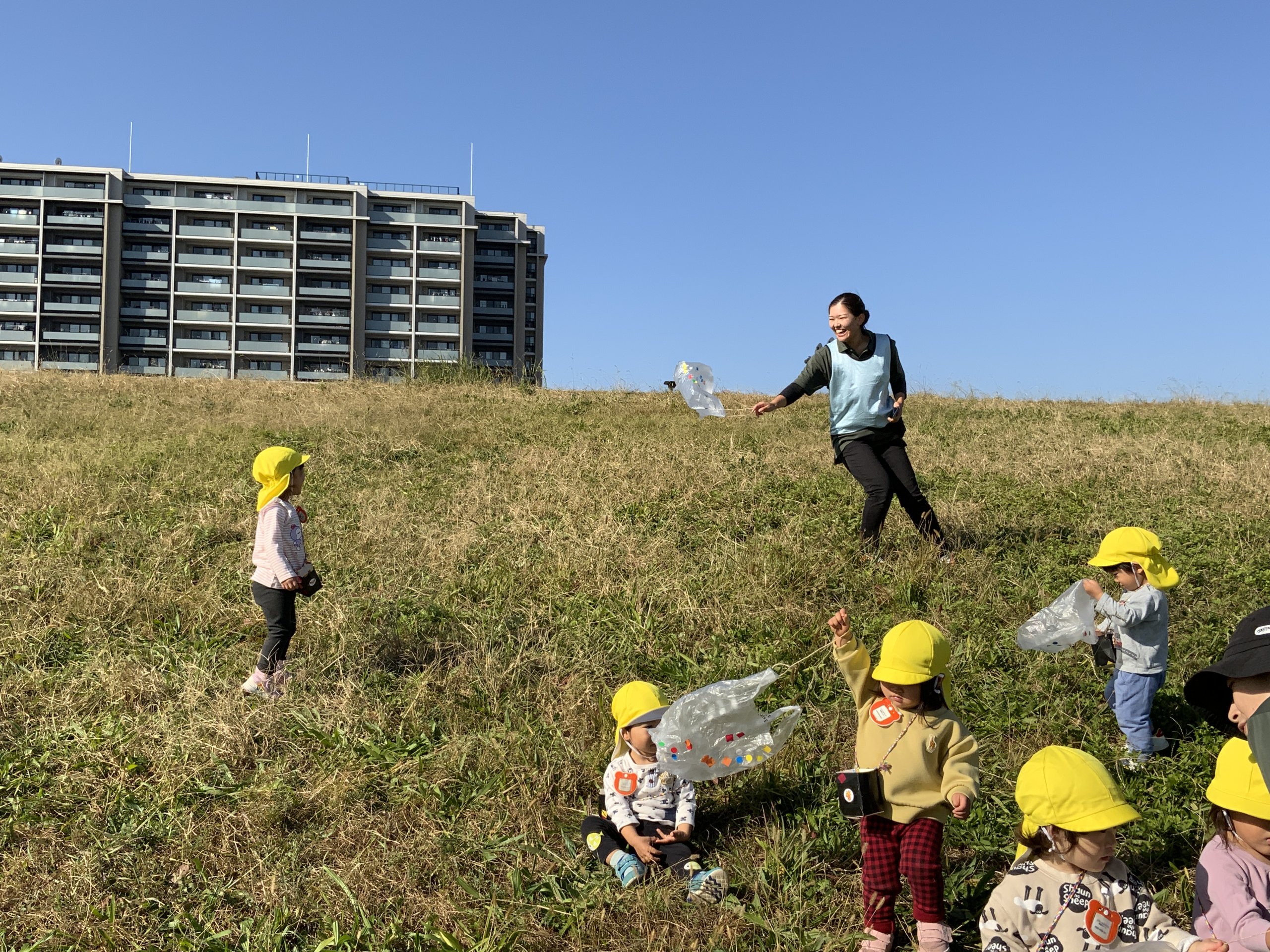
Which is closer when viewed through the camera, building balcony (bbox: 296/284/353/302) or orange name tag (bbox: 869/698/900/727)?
orange name tag (bbox: 869/698/900/727)

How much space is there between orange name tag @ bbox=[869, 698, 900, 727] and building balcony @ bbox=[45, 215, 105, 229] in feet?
249

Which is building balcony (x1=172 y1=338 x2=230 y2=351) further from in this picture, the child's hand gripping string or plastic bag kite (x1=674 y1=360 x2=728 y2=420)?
the child's hand gripping string

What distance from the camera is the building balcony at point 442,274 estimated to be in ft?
237

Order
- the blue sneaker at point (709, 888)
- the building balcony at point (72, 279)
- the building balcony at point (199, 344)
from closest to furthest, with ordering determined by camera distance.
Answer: the blue sneaker at point (709, 888)
the building balcony at point (72, 279)
the building balcony at point (199, 344)

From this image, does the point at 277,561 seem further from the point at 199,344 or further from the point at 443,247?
the point at 443,247

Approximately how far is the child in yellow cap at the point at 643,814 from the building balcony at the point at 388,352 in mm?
69580

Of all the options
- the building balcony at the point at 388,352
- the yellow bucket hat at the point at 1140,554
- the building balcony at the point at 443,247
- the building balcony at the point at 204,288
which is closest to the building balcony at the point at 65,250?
the building balcony at the point at 204,288

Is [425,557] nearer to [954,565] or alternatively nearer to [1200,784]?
[954,565]

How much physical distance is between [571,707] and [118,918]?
6.36ft

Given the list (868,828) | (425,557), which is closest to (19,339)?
(425,557)

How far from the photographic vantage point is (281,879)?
329 cm

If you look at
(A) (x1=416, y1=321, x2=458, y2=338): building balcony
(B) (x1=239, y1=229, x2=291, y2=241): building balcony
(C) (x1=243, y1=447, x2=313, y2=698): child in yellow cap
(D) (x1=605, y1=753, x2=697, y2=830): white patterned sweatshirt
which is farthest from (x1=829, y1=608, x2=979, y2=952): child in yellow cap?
(B) (x1=239, y1=229, x2=291, y2=241): building balcony

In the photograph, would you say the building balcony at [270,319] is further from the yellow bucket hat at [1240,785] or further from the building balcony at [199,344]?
the yellow bucket hat at [1240,785]

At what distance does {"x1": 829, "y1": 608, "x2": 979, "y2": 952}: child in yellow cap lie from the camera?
Answer: 300cm
